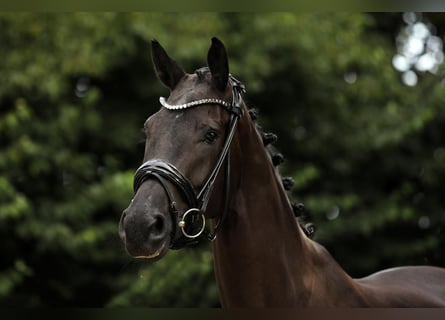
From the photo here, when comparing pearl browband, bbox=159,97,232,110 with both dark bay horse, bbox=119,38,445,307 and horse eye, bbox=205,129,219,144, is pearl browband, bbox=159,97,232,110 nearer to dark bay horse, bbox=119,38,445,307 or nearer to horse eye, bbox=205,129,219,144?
dark bay horse, bbox=119,38,445,307

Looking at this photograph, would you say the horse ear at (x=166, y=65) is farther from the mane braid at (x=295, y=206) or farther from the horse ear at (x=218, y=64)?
the mane braid at (x=295, y=206)

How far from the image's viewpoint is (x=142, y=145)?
8.43 m

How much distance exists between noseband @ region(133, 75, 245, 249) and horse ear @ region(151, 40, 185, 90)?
19 centimetres

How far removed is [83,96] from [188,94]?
654 cm

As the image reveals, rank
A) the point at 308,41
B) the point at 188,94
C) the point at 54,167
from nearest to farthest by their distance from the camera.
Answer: the point at 188,94
the point at 54,167
the point at 308,41

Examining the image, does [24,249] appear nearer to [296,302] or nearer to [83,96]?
[83,96]

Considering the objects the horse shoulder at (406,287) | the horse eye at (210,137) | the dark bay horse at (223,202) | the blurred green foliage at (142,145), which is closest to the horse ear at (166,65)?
the dark bay horse at (223,202)

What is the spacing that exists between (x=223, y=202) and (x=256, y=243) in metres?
0.21

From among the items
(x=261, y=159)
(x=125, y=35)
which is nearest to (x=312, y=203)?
(x=125, y=35)

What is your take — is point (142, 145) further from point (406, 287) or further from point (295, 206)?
point (295, 206)

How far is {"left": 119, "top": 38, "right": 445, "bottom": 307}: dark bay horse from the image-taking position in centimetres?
310

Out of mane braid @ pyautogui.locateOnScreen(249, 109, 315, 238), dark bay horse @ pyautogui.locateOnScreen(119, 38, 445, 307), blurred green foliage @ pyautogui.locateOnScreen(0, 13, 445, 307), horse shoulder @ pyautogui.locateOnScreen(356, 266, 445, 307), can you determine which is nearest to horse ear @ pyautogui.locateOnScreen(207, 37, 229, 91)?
dark bay horse @ pyautogui.locateOnScreen(119, 38, 445, 307)

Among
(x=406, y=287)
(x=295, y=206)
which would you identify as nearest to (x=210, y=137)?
(x=295, y=206)

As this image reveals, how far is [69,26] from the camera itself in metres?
9.49
